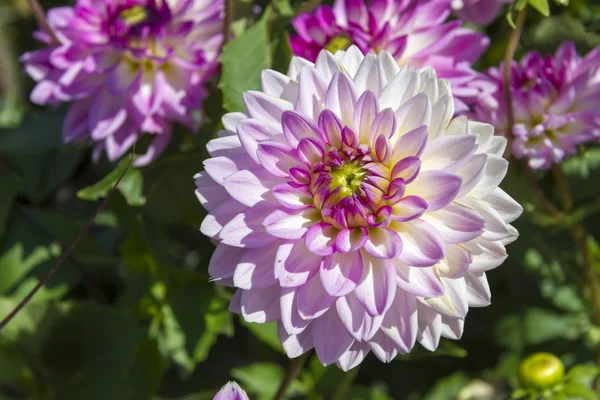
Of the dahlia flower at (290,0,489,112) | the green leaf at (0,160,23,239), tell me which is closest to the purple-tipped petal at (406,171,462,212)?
the dahlia flower at (290,0,489,112)

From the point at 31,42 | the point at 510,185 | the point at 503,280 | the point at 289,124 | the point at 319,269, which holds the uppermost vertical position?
the point at 289,124

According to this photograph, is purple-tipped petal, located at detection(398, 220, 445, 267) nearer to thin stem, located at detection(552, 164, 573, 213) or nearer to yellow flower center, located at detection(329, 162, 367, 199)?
yellow flower center, located at detection(329, 162, 367, 199)

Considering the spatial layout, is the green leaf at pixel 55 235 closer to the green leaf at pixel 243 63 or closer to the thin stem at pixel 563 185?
the green leaf at pixel 243 63

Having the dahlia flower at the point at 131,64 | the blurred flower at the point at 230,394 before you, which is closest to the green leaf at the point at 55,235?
the dahlia flower at the point at 131,64

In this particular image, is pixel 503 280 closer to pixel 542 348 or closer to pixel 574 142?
pixel 542 348

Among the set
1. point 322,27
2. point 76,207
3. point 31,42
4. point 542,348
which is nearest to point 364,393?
point 542,348

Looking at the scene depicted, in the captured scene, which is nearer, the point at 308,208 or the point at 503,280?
the point at 308,208
